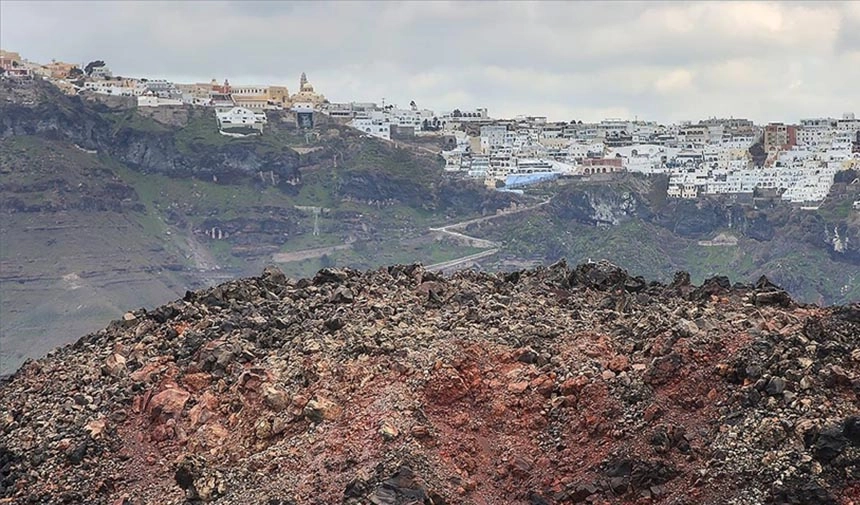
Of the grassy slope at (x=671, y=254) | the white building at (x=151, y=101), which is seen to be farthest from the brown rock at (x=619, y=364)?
the white building at (x=151, y=101)

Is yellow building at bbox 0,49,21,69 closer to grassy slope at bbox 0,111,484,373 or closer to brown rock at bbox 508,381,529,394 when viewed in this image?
grassy slope at bbox 0,111,484,373

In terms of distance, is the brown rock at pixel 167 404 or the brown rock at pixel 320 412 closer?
the brown rock at pixel 320 412

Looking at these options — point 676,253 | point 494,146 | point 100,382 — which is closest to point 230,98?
point 494,146

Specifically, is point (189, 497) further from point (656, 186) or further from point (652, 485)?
point (656, 186)

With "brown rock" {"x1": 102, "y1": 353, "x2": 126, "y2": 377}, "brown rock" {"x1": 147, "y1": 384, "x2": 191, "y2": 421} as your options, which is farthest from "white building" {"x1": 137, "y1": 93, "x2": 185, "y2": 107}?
"brown rock" {"x1": 147, "y1": 384, "x2": 191, "y2": 421}

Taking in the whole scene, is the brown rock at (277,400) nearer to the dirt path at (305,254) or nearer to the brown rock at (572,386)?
the brown rock at (572,386)

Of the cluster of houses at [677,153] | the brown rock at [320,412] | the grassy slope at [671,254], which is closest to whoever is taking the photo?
the brown rock at [320,412]
